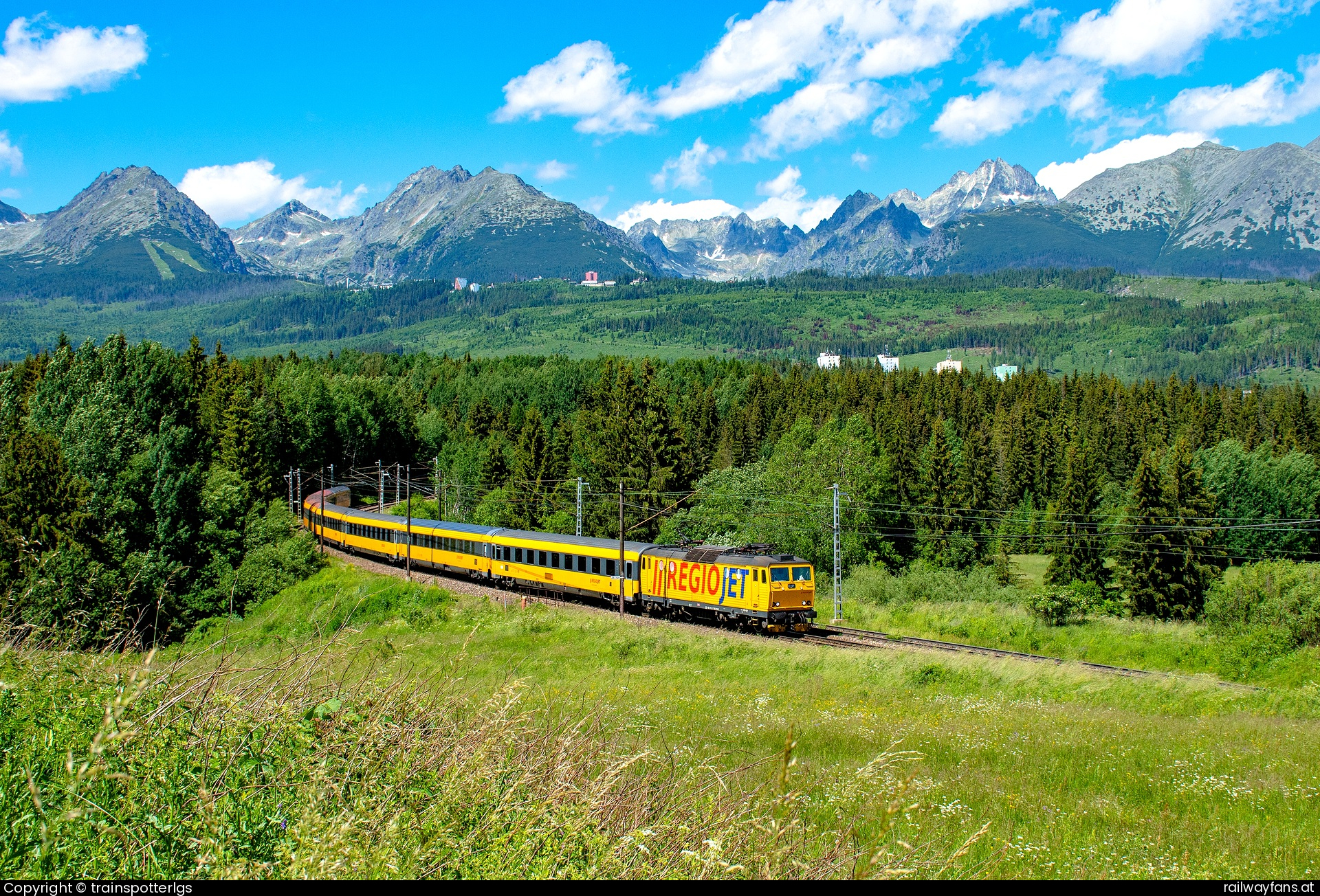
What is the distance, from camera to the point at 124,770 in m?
4.68

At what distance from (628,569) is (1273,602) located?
1189 inches

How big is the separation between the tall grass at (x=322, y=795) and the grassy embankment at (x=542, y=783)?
0.02 meters

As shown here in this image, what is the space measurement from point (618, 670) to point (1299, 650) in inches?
931

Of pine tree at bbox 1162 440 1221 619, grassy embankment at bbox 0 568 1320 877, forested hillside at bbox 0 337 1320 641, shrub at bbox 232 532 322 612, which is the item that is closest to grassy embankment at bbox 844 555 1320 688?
forested hillside at bbox 0 337 1320 641

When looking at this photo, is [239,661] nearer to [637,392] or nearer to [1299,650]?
[1299,650]

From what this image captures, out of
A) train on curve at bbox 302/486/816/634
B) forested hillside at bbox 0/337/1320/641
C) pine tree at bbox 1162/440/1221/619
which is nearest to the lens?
train on curve at bbox 302/486/816/634

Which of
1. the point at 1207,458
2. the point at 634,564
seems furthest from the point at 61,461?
the point at 1207,458

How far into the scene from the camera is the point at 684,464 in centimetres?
7250

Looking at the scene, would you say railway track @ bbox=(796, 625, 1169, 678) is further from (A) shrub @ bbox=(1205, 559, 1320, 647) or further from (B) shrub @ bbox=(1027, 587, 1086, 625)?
(A) shrub @ bbox=(1205, 559, 1320, 647)

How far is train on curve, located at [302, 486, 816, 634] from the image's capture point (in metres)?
31.4

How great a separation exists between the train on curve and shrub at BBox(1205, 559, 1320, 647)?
17.7m

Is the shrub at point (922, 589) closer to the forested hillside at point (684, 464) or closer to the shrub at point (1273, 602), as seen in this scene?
the forested hillside at point (684, 464)

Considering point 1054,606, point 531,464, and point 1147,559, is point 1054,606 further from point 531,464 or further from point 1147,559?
point 531,464

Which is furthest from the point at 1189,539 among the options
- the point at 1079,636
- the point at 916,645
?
the point at 916,645
